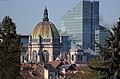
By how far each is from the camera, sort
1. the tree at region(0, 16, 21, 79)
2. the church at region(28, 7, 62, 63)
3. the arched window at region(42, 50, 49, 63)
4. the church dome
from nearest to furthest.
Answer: the tree at region(0, 16, 21, 79), the arched window at region(42, 50, 49, 63), the church at region(28, 7, 62, 63), the church dome

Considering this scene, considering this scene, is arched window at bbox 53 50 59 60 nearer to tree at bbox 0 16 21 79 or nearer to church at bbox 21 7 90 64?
church at bbox 21 7 90 64

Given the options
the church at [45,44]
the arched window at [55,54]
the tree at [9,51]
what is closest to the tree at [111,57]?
the tree at [9,51]

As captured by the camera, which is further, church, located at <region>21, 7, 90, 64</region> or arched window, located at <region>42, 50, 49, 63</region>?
church, located at <region>21, 7, 90, 64</region>

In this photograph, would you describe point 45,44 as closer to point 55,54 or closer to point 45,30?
point 45,30

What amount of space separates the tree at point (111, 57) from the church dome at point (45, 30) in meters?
145

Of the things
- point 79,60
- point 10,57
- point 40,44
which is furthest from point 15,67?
point 40,44

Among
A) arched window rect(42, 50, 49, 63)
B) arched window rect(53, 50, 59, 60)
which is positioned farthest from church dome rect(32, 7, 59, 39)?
arched window rect(42, 50, 49, 63)

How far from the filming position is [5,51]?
115 feet

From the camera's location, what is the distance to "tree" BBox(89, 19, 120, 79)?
81.1ft

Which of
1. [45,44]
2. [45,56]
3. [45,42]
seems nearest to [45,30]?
[45,42]

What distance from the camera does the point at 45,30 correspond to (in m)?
171

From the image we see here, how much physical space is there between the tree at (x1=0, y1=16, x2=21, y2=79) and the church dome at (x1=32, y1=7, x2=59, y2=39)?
135 meters

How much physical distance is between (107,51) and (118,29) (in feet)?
2.93

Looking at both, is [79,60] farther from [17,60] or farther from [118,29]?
[118,29]
